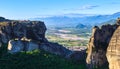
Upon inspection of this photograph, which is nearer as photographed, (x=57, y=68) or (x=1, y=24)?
(x=57, y=68)

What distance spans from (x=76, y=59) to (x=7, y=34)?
19655 mm

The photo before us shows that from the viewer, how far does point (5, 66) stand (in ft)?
254

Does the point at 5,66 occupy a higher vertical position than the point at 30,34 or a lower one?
lower

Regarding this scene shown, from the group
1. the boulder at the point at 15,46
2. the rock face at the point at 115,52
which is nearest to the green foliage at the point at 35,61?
the boulder at the point at 15,46

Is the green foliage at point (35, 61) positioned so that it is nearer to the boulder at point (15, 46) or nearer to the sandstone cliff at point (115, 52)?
the boulder at point (15, 46)

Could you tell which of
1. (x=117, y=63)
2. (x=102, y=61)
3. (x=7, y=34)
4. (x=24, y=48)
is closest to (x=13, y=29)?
(x=7, y=34)

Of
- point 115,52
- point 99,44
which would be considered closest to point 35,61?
point 99,44

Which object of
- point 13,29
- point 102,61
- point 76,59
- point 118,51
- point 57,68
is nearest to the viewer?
point 118,51

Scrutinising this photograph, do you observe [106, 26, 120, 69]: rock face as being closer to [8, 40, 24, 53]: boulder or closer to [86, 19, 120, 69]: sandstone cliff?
[86, 19, 120, 69]: sandstone cliff

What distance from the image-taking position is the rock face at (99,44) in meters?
72.9

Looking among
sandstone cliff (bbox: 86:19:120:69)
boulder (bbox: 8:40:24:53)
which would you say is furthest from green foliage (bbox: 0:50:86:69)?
sandstone cliff (bbox: 86:19:120:69)

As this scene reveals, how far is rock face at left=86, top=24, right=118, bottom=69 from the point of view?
72938 millimetres

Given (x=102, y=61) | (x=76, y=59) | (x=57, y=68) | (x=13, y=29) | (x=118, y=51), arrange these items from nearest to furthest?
(x=118, y=51)
(x=102, y=61)
(x=57, y=68)
(x=76, y=59)
(x=13, y=29)

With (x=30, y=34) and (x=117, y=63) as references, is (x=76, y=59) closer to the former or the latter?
(x=30, y=34)
